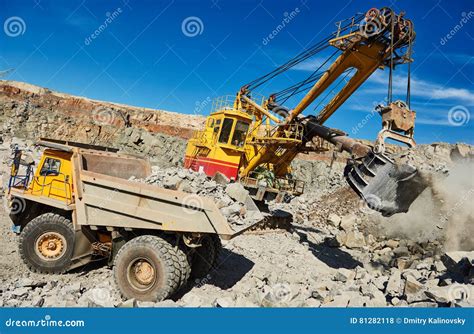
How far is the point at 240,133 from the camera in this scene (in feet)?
32.2

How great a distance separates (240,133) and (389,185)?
4521 millimetres

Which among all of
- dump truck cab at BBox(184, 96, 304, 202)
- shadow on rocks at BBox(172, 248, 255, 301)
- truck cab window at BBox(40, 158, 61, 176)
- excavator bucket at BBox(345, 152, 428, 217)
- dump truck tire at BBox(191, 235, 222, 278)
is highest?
dump truck cab at BBox(184, 96, 304, 202)

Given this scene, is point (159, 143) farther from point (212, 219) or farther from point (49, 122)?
point (212, 219)

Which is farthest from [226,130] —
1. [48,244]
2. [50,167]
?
[48,244]

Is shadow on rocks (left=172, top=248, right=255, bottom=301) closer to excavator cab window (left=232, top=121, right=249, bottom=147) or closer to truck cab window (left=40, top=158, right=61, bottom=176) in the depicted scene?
truck cab window (left=40, top=158, right=61, bottom=176)

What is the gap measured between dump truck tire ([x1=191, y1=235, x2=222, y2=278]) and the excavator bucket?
2941 millimetres

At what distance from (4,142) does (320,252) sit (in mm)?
19079

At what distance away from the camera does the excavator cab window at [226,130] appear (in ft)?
31.4

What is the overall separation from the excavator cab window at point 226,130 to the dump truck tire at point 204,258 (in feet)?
14.2

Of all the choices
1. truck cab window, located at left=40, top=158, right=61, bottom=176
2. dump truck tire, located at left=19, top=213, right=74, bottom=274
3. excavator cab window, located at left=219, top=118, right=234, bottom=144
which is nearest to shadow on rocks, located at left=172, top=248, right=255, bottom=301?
dump truck tire, located at left=19, top=213, right=74, bottom=274

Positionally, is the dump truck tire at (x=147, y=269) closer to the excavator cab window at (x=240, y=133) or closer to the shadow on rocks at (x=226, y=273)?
the shadow on rocks at (x=226, y=273)

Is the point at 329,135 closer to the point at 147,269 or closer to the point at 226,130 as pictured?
the point at 226,130

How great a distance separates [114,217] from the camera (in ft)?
16.3

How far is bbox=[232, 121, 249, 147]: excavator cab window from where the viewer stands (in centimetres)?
972
